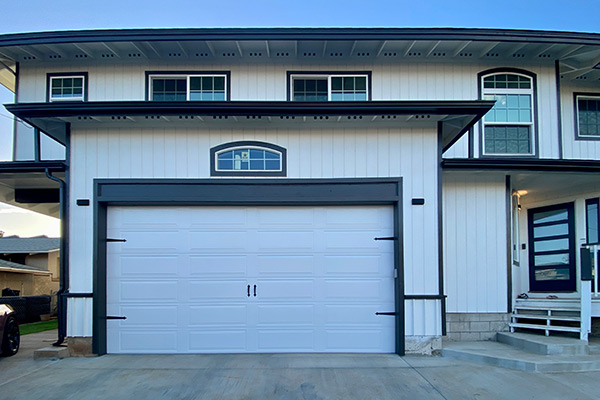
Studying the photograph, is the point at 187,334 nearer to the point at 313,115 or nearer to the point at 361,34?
the point at 313,115

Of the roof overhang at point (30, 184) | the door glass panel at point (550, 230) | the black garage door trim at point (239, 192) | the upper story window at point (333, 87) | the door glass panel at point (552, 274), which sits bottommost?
the door glass panel at point (552, 274)

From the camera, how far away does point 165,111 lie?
25.0 feet

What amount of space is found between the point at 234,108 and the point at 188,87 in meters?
2.22

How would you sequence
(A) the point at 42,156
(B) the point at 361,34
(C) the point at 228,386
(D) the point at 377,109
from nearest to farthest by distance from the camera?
(C) the point at 228,386, (D) the point at 377,109, (B) the point at 361,34, (A) the point at 42,156

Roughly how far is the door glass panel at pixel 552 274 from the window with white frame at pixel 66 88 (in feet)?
33.7

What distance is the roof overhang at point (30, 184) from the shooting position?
348 inches

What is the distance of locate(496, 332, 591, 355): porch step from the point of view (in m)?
7.30

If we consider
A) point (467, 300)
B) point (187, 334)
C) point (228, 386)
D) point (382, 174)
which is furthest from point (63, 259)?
point (467, 300)

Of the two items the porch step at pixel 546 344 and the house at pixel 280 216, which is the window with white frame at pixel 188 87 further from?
the porch step at pixel 546 344

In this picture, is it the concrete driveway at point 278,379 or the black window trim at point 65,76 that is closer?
the concrete driveway at point 278,379

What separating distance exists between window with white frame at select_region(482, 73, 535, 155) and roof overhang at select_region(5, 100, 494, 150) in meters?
1.82

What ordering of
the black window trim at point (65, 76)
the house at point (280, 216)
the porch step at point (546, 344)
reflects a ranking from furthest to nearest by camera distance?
the black window trim at point (65, 76) < the house at point (280, 216) < the porch step at point (546, 344)

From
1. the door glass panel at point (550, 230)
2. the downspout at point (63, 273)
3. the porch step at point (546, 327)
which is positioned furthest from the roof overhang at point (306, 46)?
the porch step at point (546, 327)

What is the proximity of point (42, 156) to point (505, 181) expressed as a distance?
30.9ft
